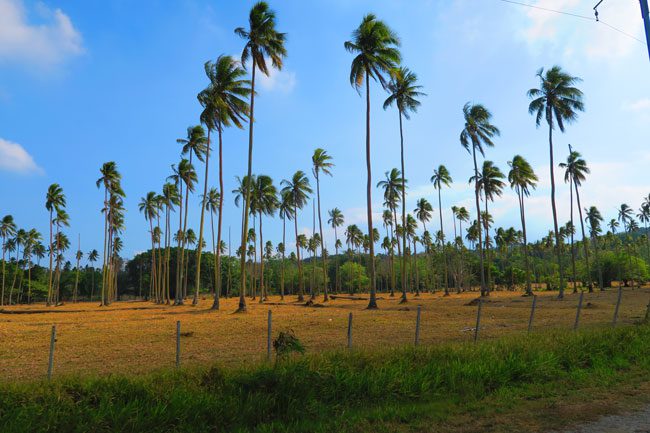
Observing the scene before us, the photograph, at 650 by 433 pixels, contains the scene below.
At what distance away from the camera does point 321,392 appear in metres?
7.11

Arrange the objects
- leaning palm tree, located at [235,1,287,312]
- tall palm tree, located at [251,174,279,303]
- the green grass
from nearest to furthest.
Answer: the green grass, leaning palm tree, located at [235,1,287,312], tall palm tree, located at [251,174,279,303]

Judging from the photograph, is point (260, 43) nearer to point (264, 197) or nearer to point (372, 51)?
point (372, 51)

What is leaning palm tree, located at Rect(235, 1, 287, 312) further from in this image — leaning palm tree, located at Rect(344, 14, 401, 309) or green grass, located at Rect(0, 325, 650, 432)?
green grass, located at Rect(0, 325, 650, 432)

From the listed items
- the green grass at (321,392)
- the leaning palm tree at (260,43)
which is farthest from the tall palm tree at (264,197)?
the green grass at (321,392)

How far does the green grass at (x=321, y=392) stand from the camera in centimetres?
577

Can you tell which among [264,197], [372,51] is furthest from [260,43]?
[264,197]

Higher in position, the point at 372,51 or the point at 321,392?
the point at 372,51

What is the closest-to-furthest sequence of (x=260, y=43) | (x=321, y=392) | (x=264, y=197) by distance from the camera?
(x=321, y=392), (x=260, y=43), (x=264, y=197)

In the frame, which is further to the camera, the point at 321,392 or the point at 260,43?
the point at 260,43

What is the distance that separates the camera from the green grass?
577 centimetres

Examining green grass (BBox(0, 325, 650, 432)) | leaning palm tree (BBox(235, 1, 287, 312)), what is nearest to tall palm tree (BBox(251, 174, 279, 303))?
leaning palm tree (BBox(235, 1, 287, 312))

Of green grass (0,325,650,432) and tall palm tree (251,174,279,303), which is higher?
tall palm tree (251,174,279,303)

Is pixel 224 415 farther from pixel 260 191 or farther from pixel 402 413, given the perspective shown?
pixel 260 191

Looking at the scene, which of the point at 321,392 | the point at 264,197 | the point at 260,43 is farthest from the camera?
the point at 264,197
